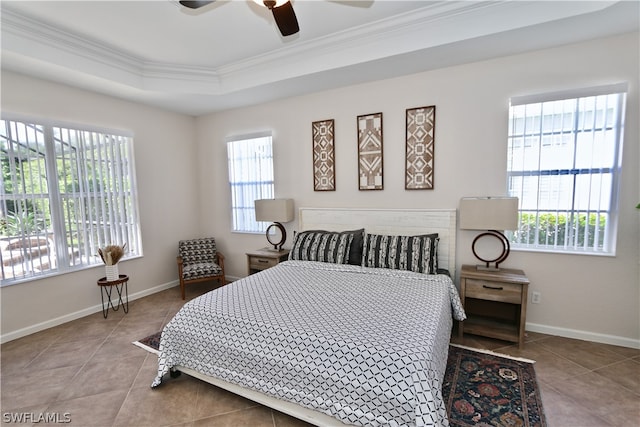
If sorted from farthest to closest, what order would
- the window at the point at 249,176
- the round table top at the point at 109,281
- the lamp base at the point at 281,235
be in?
the window at the point at 249,176, the lamp base at the point at 281,235, the round table top at the point at 109,281

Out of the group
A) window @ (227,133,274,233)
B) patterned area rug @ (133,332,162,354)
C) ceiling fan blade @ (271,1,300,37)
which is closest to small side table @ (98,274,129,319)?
patterned area rug @ (133,332,162,354)

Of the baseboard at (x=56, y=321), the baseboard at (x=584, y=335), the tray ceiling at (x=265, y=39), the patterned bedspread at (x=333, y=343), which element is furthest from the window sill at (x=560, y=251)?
the baseboard at (x=56, y=321)

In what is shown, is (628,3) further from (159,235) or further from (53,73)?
(159,235)

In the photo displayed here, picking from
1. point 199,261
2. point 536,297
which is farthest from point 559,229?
point 199,261

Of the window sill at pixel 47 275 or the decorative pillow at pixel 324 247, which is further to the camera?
the decorative pillow at pixel 324 247

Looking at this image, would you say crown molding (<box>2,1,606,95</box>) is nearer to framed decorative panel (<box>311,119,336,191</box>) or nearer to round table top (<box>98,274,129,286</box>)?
framed decorative panel (<box>311,119,336,191</box>)

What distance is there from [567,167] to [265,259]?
3403 millimetres

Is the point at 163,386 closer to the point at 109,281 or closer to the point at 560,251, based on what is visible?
the point at 109,281

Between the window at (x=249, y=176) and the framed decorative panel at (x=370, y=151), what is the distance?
1.37 metres

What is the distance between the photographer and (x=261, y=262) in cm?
381

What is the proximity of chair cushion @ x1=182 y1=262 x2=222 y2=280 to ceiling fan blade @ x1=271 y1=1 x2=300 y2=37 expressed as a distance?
315 centimetres

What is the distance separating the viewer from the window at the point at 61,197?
2.89 metres

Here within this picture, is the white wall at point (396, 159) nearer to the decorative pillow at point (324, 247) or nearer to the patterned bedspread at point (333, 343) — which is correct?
the decorative pillow at point (324, 247)

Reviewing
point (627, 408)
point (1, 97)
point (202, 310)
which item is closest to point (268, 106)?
point (1, 97)
